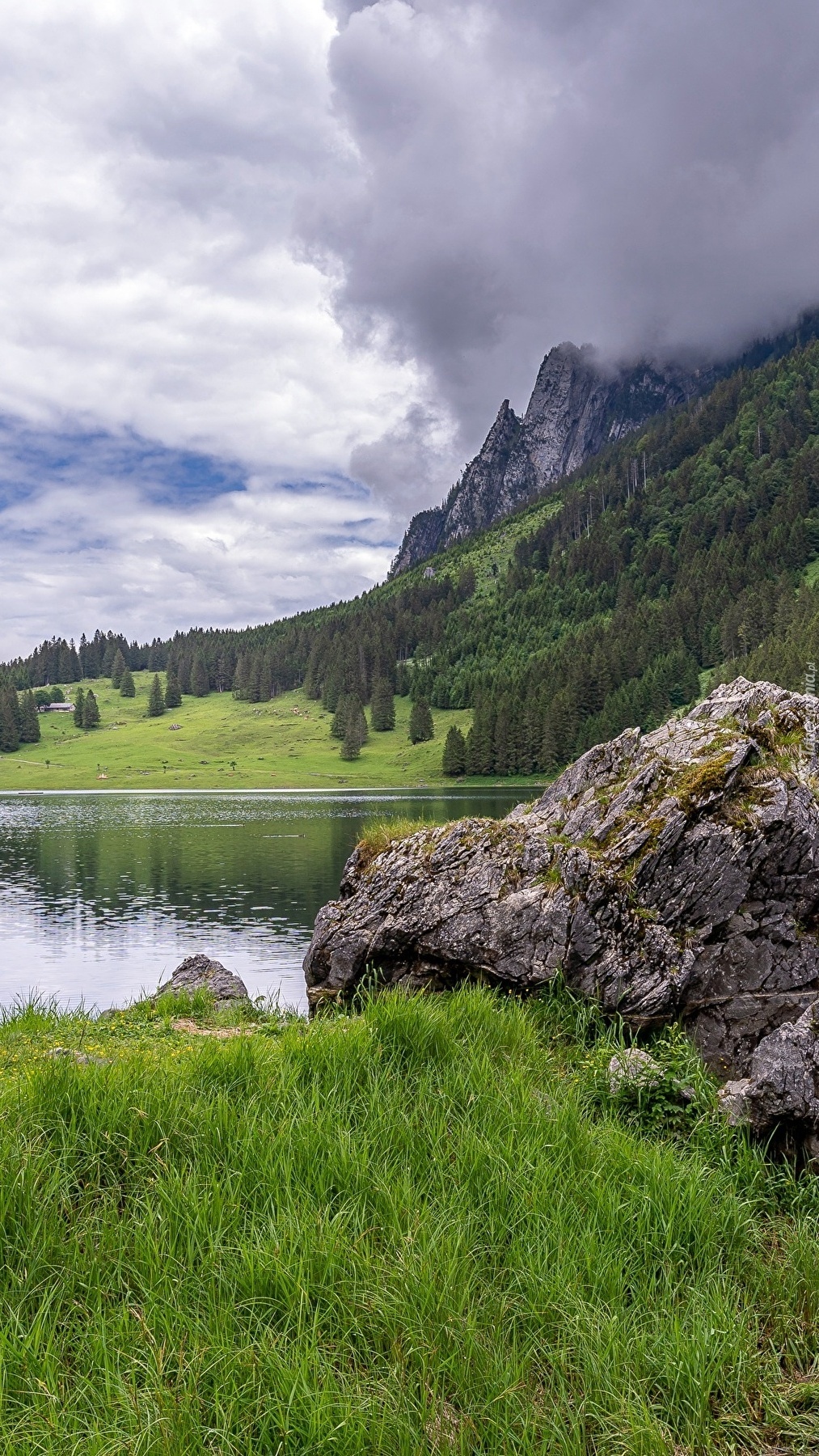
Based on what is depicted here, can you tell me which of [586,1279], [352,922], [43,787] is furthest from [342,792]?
[586,1279]

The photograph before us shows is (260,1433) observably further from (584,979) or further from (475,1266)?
(584,979)

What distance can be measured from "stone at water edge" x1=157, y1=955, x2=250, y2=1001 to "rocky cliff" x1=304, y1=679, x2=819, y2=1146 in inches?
101

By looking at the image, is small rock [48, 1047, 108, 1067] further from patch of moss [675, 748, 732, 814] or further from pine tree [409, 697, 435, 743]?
pine tree [409, 697, 435, 743]

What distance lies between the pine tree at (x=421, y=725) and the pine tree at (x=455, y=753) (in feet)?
103

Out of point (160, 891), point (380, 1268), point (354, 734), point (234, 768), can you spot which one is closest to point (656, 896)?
point (380, 1268)

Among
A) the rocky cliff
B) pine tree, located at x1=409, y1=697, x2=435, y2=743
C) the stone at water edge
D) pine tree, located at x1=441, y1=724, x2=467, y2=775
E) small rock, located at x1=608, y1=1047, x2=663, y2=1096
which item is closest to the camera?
small rock, located at x1=608, y1=1047, x2=663, y2=1096

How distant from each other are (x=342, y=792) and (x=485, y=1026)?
133271 millimetres

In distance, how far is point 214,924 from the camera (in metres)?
38.2

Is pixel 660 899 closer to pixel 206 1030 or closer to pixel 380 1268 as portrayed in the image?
pixel 206 1030

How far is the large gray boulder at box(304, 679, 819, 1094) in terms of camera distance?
430 inches

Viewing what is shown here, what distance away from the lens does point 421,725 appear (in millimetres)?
194250

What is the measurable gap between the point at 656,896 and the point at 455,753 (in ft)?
491

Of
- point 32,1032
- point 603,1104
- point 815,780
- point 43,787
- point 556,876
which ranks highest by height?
point 815,780

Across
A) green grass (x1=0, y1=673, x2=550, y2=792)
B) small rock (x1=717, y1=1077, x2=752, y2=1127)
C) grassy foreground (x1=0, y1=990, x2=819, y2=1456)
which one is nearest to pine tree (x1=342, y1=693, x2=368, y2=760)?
green grass (x1=0, y1=673, x2=550, y2=792)
